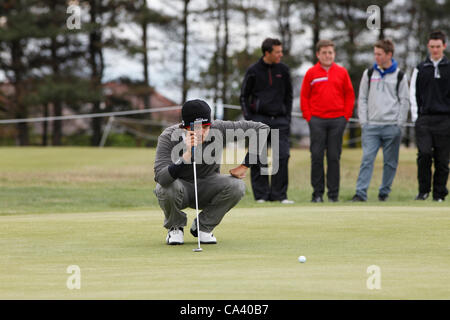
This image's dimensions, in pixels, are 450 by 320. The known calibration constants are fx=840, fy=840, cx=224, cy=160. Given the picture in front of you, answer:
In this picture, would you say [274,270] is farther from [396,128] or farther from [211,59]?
[211,59]

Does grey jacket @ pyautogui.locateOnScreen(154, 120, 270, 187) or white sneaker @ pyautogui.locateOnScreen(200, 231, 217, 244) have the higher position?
grey jacket @ pyautogui.locateOnScreen(154, 120, 270, 187)

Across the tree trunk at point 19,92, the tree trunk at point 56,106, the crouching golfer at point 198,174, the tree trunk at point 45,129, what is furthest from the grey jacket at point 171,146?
the tree trunk at point 45,129

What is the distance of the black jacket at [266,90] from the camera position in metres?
11.5

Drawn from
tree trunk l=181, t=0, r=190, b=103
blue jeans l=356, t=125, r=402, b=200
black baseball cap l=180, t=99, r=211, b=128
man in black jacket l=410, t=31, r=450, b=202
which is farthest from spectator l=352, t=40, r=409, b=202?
tree trunk l=181, t=0, r=190, b=103

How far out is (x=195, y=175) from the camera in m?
6.18

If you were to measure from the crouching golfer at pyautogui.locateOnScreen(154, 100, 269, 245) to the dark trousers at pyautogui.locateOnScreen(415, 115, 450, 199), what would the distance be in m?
5.48

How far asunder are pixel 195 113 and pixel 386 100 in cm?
608

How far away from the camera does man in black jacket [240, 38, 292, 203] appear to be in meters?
11.5

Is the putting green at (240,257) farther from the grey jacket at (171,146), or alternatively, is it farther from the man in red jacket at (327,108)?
the man in red jacket at (327,108)

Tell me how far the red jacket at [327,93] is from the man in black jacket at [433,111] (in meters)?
0.90
